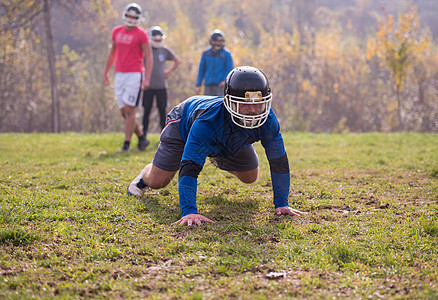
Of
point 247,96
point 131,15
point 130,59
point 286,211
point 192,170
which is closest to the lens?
point 247,96

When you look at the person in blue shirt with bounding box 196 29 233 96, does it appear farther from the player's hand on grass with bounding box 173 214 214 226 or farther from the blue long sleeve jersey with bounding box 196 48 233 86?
the player's hand on grass with bounding box 173 214 214 226

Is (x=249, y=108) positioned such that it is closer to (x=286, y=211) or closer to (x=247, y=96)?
(x=247, y=96)

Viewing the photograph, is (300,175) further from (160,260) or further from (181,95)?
(181,95)

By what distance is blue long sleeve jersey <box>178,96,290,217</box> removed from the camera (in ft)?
12.9

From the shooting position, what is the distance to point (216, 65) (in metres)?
9.07

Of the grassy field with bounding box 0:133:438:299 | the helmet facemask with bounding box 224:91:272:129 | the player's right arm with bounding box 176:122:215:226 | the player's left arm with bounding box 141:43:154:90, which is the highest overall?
the player's left arm with bounding box 141:43:154:90

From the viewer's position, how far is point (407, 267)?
3049mm

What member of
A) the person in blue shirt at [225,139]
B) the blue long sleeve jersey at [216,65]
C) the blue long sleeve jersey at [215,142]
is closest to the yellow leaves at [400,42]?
the blue long sleeve jersey at [216,65]

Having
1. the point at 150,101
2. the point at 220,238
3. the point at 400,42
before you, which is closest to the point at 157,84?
the point at 150,101

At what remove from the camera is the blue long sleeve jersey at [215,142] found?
12.9ft

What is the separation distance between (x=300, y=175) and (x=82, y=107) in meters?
15.8

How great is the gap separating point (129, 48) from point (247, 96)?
465 centimetres

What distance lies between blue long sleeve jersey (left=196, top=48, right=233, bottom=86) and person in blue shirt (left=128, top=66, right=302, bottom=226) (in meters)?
4.40

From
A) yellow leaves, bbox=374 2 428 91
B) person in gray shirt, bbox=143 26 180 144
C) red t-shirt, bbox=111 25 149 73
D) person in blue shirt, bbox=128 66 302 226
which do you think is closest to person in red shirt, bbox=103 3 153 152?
red t-shirt, bbox=111 25 149 73
